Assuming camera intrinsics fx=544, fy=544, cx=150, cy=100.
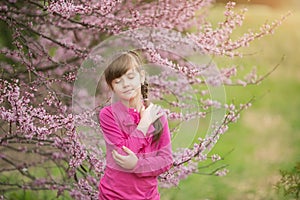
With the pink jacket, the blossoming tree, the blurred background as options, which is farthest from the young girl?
the blurred background

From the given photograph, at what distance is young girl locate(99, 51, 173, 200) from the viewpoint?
2.22m

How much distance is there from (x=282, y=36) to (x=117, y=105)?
10.1 m

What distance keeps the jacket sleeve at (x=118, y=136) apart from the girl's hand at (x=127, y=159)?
3cm

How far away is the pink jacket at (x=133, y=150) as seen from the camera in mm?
2229

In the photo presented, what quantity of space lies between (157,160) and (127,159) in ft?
0.46

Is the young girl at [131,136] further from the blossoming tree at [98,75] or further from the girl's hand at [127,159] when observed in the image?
the blossoming tree at [98,75]

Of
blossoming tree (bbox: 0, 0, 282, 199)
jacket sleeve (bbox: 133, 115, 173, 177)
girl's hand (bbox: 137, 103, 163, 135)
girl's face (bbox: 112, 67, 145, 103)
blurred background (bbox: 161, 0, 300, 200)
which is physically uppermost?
blurred background (bbox: 161, 0, 300, 200)

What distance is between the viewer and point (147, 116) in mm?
2248

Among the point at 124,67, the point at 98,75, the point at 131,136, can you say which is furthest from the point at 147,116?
the point at 98,75

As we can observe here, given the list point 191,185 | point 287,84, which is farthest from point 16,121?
point 287,84

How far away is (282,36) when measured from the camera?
11.8m

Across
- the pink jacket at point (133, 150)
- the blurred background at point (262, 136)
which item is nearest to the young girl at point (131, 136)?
the pink jacket at point (133, 150)

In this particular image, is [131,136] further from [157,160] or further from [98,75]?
[98,75]

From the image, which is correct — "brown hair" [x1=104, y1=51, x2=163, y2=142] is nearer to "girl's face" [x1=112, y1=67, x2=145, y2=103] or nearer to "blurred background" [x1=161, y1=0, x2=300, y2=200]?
"girl's face" [x1=112, y1=67, x2=145, y2=103]
